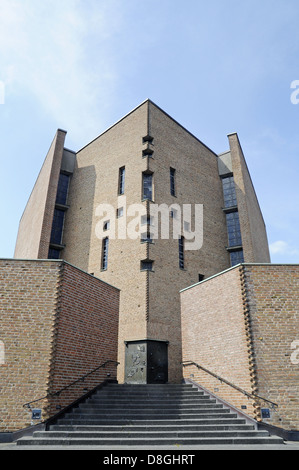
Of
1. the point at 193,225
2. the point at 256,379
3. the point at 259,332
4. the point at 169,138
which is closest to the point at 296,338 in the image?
the point at 259,332

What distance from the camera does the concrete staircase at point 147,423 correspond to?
325 inches

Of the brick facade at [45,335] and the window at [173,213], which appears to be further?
the window at [173,213]

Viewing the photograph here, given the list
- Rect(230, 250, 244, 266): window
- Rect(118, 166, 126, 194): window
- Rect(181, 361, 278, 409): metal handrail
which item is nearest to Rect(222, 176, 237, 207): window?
Rect(230, 250, 244, 266): window

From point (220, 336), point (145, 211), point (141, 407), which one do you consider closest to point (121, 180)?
point (145, 211)

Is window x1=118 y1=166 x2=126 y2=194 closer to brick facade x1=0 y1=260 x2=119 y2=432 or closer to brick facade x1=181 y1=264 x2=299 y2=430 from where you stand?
brick facade x1=0 y1=260 x2=119 y2=432

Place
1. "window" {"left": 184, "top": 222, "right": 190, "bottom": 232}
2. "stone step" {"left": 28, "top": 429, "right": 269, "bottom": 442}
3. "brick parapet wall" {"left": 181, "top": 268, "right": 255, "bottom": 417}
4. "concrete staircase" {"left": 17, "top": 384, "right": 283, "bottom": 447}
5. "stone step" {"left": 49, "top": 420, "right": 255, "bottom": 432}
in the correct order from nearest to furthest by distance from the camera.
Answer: "concrete staircase" {"left": 17, "top": 384, "right": 283, "bottom": 447}, "stone step" {"left": 28, "top": 429, "right": 269, "bottom": 442}, "stone step" {"left": 49, "top": 420, "right": 255, "bottom": 432}, "brick parapet wall" {"left": 181, "top": 268, "right": 255, "bottom": 417}, "window" {"left": 184, "top": 222, "right": 190, "bottom": 232}

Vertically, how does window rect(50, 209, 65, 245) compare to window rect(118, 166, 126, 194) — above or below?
below

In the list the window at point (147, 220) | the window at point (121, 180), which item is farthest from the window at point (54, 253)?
the window at point (147, 220)

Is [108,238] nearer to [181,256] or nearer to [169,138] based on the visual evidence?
[181,256]

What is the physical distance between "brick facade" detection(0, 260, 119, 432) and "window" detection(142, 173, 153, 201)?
8274mm

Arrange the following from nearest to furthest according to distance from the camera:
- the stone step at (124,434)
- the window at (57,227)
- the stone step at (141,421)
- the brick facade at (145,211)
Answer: the stone step at (124,434)
the stone step at (141,421)
the brick facade at (145,211)
the window at (57,227)

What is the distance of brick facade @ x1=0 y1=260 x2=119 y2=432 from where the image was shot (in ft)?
30.6

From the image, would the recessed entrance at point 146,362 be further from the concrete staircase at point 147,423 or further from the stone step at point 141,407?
the stone step at point 141,407

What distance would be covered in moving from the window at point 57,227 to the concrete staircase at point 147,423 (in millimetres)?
12853
